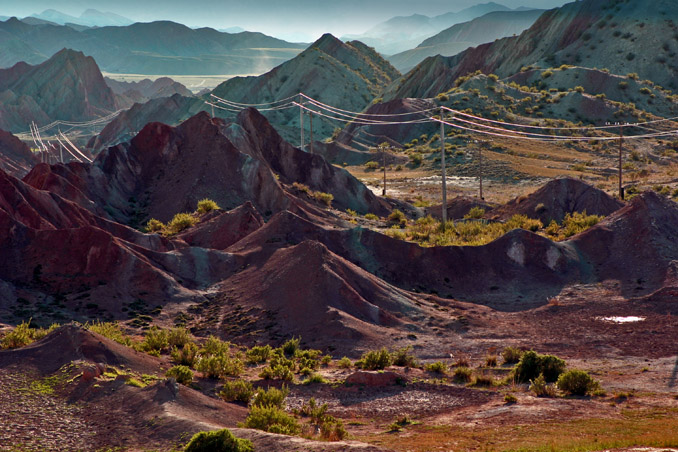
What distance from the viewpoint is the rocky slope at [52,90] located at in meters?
180

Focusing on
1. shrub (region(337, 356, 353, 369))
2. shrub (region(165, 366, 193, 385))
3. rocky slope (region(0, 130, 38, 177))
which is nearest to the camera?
shrub (region(165, 366, 193, 385))

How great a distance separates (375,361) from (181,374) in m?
6.49

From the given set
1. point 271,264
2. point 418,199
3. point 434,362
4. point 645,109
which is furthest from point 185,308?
point 645,109

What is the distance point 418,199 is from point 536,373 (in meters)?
47.8

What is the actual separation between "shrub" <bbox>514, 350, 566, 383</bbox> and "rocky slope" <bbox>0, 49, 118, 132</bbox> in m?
180

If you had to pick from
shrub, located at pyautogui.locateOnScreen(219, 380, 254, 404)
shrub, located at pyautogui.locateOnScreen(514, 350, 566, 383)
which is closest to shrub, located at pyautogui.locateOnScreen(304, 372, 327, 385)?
shrub, located at pyautogui.locateOnScreen(219, 380, 254, 404)

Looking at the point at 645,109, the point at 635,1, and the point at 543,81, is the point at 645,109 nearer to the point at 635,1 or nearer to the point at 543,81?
the point at 543,81

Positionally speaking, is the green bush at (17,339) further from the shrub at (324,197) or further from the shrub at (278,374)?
the shrub at (324,197)

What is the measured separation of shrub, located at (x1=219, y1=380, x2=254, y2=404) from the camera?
63.3 feet

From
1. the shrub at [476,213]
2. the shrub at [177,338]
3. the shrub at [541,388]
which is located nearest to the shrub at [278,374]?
the shrub at [177,338]

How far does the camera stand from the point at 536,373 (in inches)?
840

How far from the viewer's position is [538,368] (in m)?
21.4

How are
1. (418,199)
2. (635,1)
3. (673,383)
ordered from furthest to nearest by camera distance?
(635,1), (418,199), (673,383)

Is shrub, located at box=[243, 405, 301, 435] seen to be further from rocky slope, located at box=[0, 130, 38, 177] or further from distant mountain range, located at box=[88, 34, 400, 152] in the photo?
distant mountain range, located at box=[88, 34, 400, 152]
